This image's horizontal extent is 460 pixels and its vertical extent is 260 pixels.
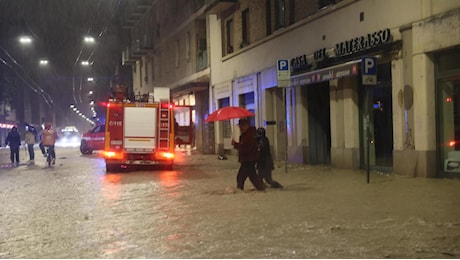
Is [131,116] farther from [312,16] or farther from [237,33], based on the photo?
[237,33]

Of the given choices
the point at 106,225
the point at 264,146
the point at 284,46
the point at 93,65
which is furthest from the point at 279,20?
the point at 93,65

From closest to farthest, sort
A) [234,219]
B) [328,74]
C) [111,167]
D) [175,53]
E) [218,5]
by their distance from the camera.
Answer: [234,219]
[328,74]
[111,167]
[218,5]
[175,53]

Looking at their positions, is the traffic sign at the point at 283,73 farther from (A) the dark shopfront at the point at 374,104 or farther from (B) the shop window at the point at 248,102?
(B) the shop window at the point at 248,102

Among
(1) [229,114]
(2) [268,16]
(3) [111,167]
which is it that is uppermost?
(2) [268,16]

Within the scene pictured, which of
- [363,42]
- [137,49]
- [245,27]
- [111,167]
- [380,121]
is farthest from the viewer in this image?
[137,49]

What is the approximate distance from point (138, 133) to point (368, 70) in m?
8.19

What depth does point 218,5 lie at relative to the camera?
23.6 meters

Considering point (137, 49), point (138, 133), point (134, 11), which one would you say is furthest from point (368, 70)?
point (134, 11)

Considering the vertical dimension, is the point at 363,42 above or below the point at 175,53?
below

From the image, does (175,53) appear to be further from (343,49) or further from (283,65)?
(283,65)

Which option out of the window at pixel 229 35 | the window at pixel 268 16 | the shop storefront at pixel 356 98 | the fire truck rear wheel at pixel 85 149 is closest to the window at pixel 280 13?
the window at pixel 268 16

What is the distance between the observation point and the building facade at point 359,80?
11.6 meters

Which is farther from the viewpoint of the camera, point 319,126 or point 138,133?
point 319,126

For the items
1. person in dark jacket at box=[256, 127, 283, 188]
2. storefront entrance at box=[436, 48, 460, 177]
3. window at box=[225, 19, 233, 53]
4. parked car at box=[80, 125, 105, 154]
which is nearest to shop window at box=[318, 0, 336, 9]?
storefront entrance at box=[436, 48, 460, 177]
